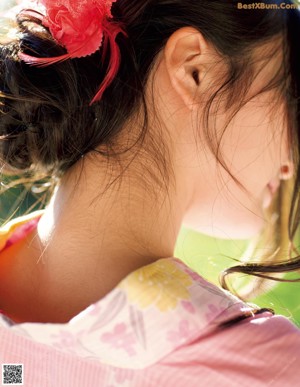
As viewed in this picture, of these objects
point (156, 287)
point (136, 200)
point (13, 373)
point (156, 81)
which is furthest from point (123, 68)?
point (13, 373)

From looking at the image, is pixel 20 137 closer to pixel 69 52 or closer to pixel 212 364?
pixel 69 52

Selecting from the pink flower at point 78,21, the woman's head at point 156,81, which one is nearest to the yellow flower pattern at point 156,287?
the woman's head at point 156,81

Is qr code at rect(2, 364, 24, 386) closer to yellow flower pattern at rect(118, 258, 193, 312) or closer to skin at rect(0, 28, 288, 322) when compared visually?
skin at rect(0, 28, 288, 322)

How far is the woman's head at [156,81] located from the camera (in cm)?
73

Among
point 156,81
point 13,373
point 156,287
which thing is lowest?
point 13,373

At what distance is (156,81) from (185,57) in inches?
1.7

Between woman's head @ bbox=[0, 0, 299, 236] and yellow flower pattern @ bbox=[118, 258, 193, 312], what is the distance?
14 centimetres

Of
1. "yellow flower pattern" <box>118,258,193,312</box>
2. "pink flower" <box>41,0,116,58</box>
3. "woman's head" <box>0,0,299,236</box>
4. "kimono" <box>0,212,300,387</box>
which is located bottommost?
"kimono" <box>0,212,300,387</box>

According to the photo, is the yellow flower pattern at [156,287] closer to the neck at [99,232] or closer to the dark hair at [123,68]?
the neck at [99,232]

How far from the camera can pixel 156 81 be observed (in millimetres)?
750

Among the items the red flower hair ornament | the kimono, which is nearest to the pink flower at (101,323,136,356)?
the kimono

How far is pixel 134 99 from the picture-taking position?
0.74 metres

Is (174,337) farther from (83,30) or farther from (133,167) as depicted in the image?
(83,30)

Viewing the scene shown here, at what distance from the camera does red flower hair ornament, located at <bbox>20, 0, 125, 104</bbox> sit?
719mm
